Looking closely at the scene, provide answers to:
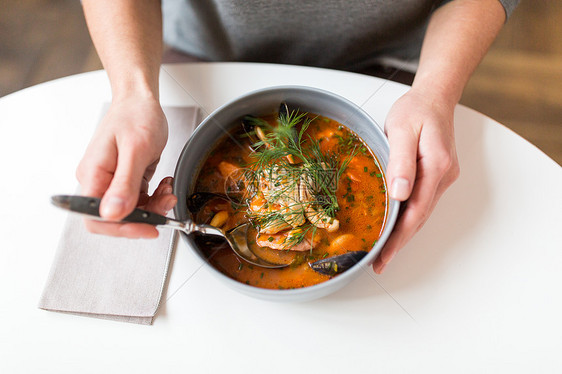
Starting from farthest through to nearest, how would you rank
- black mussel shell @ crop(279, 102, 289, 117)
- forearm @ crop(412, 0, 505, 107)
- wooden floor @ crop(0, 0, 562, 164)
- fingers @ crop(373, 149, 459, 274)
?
wooden floor @ crop(0, 0, 562, 164)
forearm @ crop(412, 0, 505, 107)
black mussel shell @ crop(279, 102, 289, 117)
fingers @ crop(373, 149, 459, 274)

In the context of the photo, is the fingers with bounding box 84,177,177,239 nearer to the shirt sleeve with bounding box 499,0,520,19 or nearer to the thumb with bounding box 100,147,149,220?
the thumb with bounding box 100,147,149,220

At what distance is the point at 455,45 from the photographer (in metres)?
1.25

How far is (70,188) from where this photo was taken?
123cm

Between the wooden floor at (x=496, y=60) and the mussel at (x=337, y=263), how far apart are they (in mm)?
1925

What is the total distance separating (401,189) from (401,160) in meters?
0.08

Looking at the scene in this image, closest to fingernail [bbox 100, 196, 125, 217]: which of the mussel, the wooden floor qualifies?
the mussel

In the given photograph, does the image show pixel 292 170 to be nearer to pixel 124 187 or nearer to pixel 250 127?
pixel 250 127

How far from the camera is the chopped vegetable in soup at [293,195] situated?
0.99 meters

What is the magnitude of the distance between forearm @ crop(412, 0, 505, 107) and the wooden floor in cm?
126

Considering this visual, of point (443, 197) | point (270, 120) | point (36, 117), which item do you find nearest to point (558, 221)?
point (443, 197)

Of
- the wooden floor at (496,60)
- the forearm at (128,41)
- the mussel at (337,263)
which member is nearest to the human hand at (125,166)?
the forearm at (128,41)

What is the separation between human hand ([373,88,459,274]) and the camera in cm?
95

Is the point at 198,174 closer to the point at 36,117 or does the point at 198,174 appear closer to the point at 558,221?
the point at 36,117

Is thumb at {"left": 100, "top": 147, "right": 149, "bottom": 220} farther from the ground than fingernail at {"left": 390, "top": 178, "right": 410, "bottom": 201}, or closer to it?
farther from the ground
